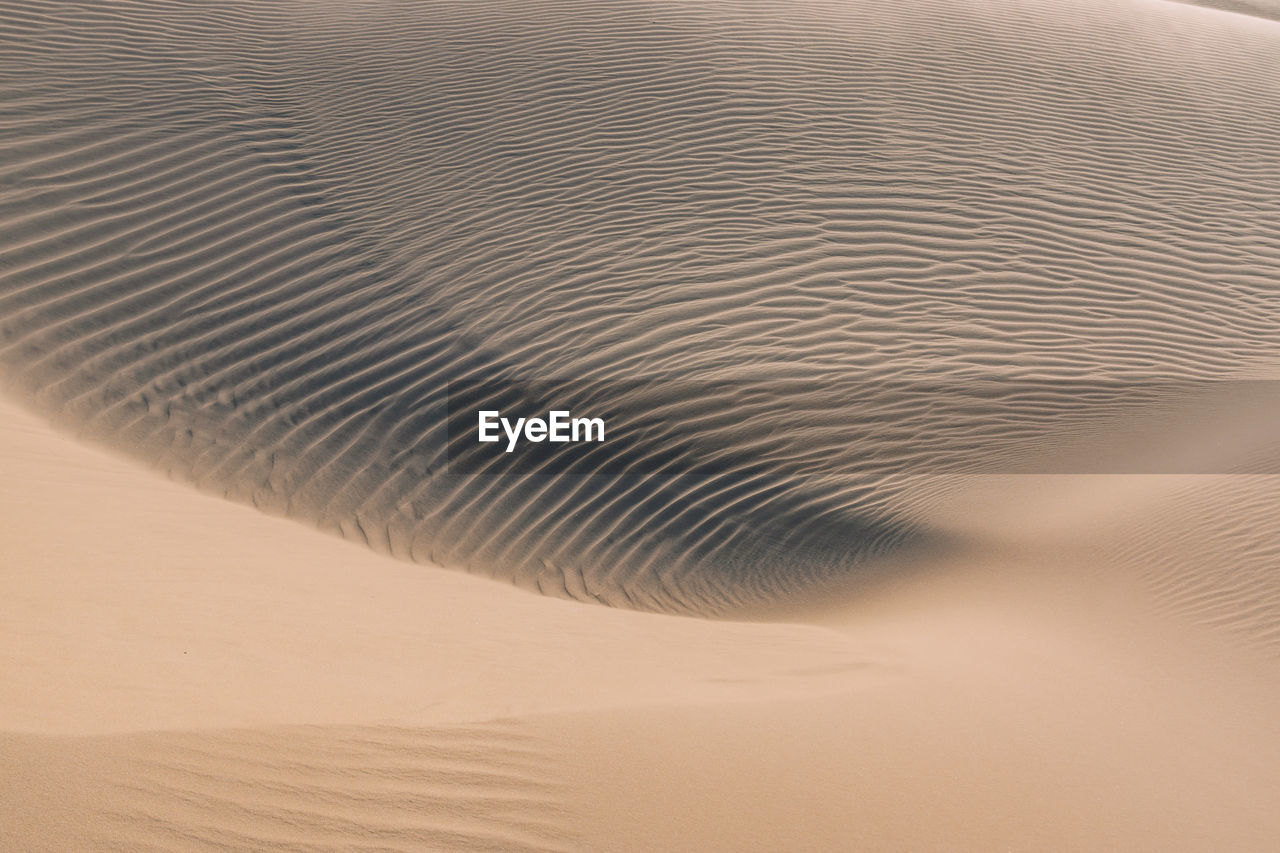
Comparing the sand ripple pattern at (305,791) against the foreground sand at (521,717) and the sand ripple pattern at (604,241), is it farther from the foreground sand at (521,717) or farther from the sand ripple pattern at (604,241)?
the sand ripple pattern at (604,241)

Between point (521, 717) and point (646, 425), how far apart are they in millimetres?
3595

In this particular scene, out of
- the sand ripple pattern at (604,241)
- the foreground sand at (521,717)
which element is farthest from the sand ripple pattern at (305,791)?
the sand ripple pattern at (604,241)

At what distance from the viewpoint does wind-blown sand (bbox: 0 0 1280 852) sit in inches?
109

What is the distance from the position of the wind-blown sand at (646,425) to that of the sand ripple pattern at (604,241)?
0.04 metres

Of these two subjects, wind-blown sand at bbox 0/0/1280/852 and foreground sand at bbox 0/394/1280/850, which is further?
wind-blown sand at bbox 0/0/1280/852

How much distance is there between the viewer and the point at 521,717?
116 inches

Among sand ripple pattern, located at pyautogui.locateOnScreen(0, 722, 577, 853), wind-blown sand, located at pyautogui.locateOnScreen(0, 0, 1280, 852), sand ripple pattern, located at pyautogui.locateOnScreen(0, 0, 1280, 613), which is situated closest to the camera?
sand ripple pattern, located at pyautogui.locateOnScreen(0, 722, 577, 853)

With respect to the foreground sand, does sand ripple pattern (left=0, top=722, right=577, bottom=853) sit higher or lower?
lower

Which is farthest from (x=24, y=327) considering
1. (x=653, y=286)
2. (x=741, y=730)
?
(x=741, y=730)

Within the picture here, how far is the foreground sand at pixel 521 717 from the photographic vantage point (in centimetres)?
243

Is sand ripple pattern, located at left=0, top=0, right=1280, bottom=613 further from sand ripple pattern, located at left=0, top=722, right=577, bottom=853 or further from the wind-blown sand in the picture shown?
sand ripple pattern, located at left=0, top=722, right=577, bottom=853

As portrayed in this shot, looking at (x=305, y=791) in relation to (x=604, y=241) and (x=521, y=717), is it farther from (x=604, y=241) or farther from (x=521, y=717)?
(x=604, y=241)

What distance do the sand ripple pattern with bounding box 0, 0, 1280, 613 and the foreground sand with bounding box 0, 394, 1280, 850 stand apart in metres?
1.47

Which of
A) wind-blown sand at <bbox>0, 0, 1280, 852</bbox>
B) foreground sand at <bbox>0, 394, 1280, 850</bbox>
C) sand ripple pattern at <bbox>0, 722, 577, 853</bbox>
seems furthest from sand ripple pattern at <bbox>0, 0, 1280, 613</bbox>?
sand ripple pattern at <bbox>0, 722, 577, 853</bbox>
